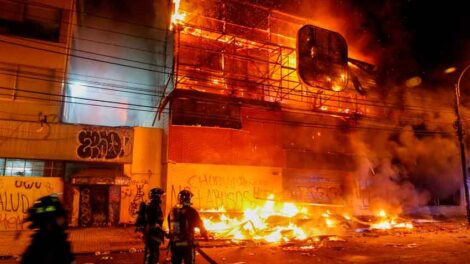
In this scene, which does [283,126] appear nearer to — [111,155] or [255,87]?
[255,87]

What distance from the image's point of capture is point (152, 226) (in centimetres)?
775

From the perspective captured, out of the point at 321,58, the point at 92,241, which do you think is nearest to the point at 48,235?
the point at 92,241

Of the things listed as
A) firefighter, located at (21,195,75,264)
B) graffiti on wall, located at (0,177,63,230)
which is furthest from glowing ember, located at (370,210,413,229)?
firefighter, located at (21,195,75,264)

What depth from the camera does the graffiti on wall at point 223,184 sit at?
1748cm

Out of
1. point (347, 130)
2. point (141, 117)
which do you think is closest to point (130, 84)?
point (141, 117)

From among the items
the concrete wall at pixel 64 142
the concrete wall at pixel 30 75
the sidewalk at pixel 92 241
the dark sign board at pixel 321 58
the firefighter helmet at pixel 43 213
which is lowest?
the sidewalk at pixel 92 241

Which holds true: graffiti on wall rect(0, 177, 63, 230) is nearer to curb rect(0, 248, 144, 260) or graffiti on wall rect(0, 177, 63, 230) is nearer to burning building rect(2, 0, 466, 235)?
burning building rect(2, 0, 466, 235)

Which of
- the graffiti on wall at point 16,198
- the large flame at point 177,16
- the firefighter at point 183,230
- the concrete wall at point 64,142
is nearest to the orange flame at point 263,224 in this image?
the concrete wall at point 64,142

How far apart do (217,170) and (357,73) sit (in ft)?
41.3

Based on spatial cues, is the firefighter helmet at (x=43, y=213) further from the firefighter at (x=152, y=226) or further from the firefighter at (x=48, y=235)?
the firefighter at (x=152, y=226)

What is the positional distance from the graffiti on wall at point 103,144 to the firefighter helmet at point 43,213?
15217 millimetres

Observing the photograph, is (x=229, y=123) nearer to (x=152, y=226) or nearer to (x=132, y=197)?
(x=132, y=197)

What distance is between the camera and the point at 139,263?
9.96 metres

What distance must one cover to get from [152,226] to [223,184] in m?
10.5
